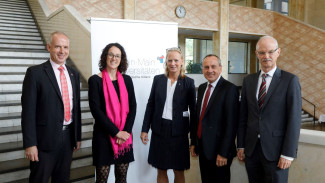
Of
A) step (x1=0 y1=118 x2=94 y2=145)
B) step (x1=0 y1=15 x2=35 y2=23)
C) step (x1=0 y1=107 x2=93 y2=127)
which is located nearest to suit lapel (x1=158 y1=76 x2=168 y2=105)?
step (x1=0 y1=118 x2=94 y2=145)

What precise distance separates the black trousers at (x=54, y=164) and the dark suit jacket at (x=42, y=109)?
0.21 feet

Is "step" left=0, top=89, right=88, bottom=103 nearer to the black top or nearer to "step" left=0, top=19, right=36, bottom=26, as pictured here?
the black top

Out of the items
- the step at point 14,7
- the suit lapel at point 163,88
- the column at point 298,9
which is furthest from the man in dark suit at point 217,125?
the column at point 298,9

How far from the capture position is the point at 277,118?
2002 mm

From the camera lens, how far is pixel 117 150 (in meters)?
2.47

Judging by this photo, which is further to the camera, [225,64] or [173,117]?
[225,64]

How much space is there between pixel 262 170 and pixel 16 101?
3.95 metres

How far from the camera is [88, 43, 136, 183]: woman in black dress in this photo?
243 centimetres

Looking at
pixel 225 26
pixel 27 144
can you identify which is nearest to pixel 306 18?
pixel 225 26

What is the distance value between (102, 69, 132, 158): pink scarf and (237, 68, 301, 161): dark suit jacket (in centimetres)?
111

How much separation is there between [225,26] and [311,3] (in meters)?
5.35

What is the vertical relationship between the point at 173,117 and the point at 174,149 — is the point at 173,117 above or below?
above

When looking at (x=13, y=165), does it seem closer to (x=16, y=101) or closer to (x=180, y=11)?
(x=16, y=101)

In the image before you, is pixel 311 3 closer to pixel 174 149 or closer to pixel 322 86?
pixel 322 86
